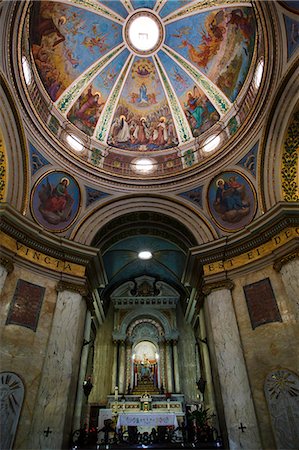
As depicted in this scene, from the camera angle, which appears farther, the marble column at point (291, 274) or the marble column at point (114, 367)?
the marble column at point (114, 367)

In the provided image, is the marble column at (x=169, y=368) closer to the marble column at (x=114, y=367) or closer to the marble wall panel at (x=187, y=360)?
the marble wall panel at (x=187, y=360)

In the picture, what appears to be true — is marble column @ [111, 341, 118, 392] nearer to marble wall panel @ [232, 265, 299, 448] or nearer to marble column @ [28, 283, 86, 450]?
marble column @ [28, 283, 86, 450]

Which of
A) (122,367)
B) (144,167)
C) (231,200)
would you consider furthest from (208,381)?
(144,167)

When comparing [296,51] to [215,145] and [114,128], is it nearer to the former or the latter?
[215,145]

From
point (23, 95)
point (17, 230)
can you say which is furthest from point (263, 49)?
point (17, 230)

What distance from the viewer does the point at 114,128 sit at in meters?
16.8

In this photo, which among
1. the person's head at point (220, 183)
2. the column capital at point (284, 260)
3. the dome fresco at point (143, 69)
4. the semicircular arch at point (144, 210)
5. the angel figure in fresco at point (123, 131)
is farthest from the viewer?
the angel figure in fresco at point (123, 131)

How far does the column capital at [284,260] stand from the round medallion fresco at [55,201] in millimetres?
8176

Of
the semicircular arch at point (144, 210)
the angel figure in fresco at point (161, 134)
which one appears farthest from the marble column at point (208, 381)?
the angel figure in fresco at point (161, 134)

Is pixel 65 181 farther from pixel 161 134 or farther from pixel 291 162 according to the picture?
pixel 291 162

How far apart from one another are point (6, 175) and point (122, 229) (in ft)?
18.7

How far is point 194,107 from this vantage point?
53.4 ft

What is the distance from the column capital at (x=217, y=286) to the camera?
11.1 metres

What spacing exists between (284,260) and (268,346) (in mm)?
2737
